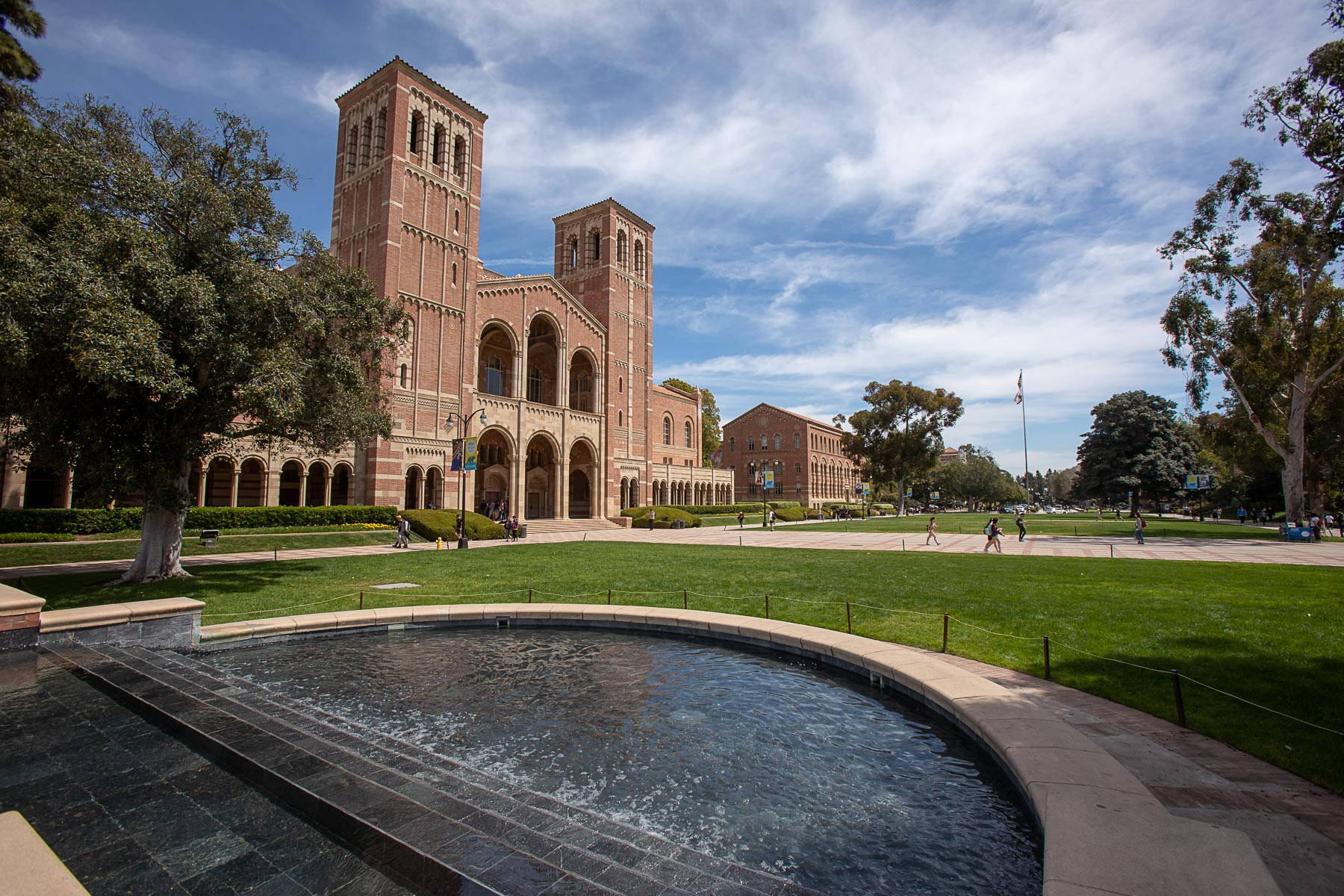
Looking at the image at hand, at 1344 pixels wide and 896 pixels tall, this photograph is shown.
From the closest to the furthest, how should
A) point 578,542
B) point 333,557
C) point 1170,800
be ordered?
point 1170,800
point 333,557
point 578,542

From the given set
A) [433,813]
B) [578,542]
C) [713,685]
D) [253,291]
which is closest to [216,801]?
[433,813]

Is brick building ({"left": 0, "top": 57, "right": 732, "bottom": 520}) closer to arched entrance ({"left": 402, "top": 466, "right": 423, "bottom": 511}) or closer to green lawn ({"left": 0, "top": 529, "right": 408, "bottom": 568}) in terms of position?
arched entrance ({"left": 402, "top": 466, "right": 423, "bottom": 511})

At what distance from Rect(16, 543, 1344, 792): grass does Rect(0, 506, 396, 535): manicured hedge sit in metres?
8.98

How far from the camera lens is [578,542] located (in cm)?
2788

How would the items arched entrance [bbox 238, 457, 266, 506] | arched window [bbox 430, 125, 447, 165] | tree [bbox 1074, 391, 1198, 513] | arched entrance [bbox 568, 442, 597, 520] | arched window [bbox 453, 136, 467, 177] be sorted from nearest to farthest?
1. arched entrance [bbox 238, 457, 266, 506]
2. arched window [bbox 430, 125, 447, 165]
3. arched window [bbox 453, 136, 467, 177]
4. arched entrance [bbox 568, 442, 597, 520]
5. tree [bbox 1074, 391, 1198, 513]

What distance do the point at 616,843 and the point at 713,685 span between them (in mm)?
4053

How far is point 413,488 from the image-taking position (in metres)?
35.7

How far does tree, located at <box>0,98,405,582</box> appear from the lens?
10.4 metres

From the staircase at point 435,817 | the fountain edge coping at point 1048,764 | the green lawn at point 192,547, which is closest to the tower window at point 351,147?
the green lawn at point 192,547

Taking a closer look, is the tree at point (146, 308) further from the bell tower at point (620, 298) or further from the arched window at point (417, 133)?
the bell tower at point (620, 298)

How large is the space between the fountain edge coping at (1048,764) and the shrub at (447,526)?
20845 millimetres

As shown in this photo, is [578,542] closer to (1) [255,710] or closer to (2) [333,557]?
(2) [333,557]

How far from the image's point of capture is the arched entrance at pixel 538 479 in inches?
1806

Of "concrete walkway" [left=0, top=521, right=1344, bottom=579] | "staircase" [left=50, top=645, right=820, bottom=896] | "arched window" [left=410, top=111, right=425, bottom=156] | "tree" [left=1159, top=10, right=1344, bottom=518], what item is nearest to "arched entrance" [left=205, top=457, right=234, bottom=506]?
"concrete walkway" [left=0, top=521, right=1344, bottom=579]
